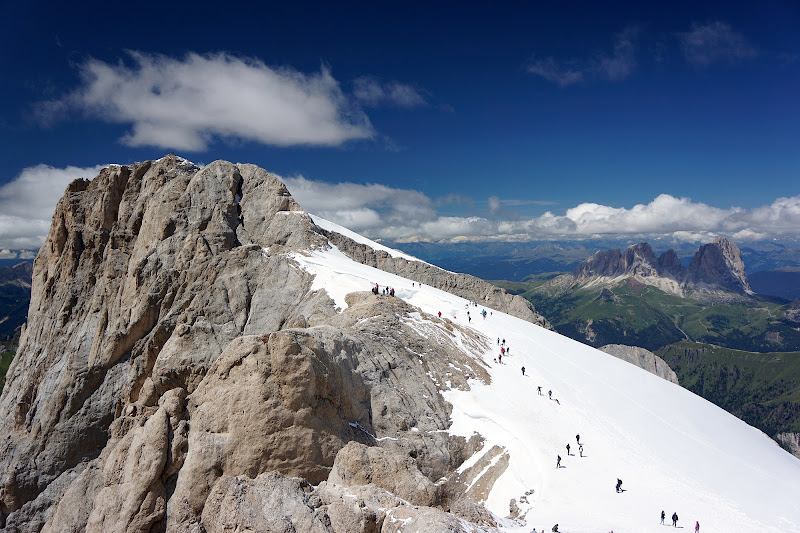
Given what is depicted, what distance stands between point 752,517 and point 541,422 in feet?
51.7

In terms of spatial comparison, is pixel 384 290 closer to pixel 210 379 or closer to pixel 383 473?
pixel 210 379

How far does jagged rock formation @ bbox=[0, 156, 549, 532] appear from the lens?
775 inches

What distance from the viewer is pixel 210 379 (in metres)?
24.4

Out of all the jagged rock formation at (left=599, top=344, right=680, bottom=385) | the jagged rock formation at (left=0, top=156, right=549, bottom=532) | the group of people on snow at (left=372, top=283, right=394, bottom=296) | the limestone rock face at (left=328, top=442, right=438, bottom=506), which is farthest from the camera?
the jagged rock formation at (left=599, top=344, right=680, bottom=385)

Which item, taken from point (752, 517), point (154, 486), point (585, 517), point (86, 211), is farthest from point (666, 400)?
point (86, 211)

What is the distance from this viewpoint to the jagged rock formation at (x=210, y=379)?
1969 cm

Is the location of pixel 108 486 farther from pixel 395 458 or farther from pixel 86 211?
pixel 86 211

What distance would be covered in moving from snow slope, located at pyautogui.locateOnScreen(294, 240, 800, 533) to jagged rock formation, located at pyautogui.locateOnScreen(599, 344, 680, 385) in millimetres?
94062

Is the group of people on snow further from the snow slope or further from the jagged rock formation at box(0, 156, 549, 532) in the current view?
the snow slope

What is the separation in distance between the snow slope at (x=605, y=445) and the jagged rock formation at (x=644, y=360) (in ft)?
309

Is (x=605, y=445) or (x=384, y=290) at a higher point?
(x=384, y=290)

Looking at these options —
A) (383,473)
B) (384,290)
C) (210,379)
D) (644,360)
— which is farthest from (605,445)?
(644,360)

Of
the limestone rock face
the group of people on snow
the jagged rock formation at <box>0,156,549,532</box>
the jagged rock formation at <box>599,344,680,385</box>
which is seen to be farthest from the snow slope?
the jagged rock formation at <box>599,344,680,385</box>

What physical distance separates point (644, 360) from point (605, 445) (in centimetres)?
13430
